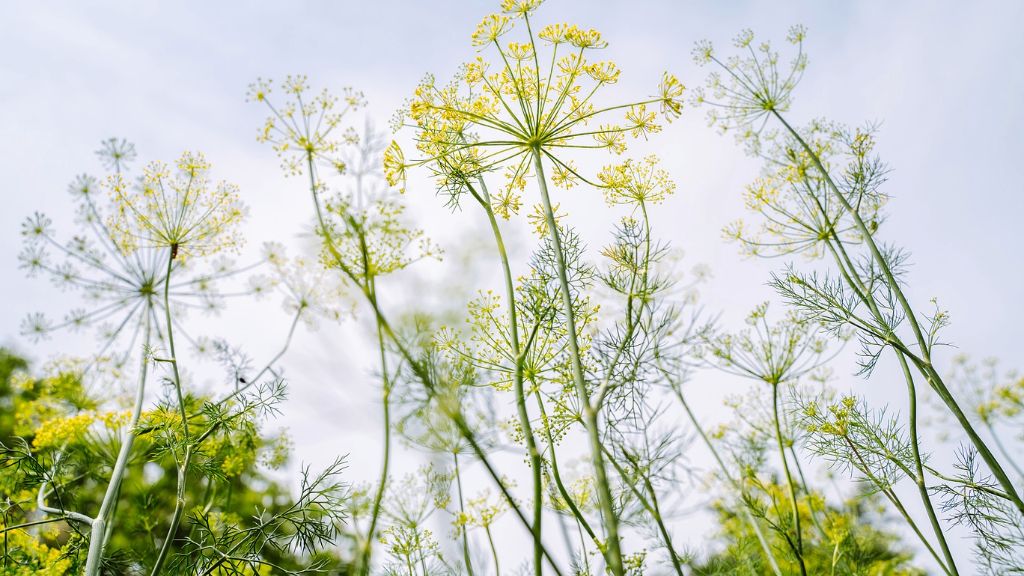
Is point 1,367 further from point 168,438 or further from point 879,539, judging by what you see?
point 879,539

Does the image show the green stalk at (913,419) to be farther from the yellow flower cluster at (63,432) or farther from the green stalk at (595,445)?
the yellow flower cluster at (63,432)

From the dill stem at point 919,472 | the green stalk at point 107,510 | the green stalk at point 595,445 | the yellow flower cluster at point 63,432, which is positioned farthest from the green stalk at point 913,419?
the yellow flower cluster at point 63,432

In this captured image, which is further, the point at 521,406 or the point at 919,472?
the point at 919,472

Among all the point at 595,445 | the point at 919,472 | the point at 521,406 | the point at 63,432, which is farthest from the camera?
the point at 63,432

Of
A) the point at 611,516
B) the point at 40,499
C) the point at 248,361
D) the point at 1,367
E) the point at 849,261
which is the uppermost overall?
the point at 1,367

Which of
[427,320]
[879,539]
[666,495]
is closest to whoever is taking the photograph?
[427,320]

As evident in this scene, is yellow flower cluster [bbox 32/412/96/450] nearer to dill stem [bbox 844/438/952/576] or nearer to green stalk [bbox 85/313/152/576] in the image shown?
green stalk [bbox 85/313/152/576]

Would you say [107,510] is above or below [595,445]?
above

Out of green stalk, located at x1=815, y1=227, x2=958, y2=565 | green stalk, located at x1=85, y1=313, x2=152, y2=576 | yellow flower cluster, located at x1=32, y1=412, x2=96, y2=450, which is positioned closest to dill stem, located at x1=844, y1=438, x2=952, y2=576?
green stalk, located at x1=815, y1=227, x2=958, y2=565

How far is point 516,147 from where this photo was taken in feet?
9.33

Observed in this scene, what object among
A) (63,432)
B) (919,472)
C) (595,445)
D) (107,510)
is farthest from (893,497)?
(63,432)

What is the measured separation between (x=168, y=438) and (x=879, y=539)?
8.62 metres

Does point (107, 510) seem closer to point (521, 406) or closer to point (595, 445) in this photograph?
point (521, 406)

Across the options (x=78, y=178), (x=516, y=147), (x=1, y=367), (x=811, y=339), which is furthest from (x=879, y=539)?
(x=1, y=367)
